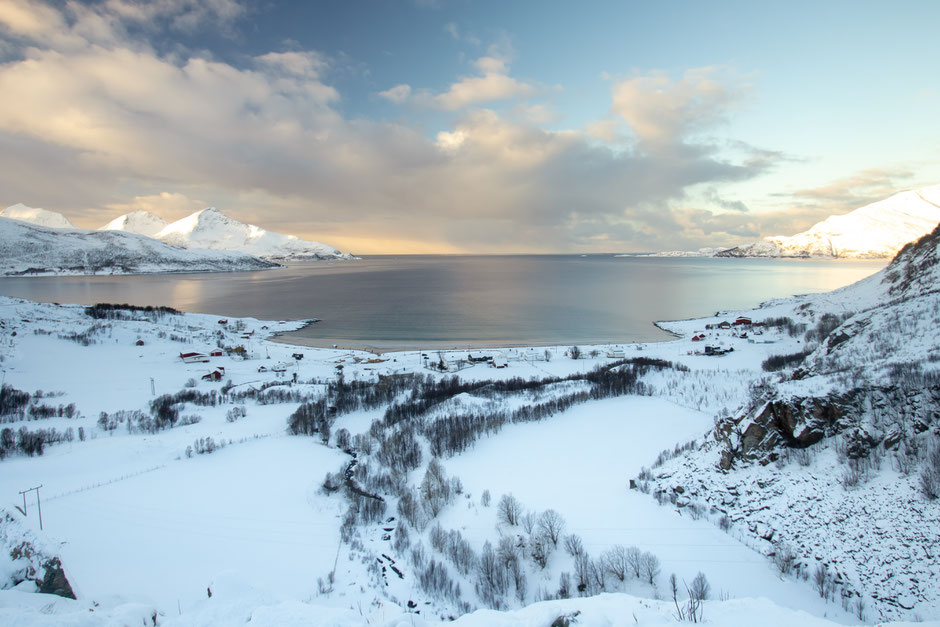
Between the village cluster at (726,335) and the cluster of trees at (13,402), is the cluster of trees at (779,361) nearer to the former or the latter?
the village cluster at (726,335)

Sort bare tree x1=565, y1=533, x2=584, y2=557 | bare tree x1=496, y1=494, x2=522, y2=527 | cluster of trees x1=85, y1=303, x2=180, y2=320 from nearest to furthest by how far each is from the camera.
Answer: bare tree x1=565, y1=533, x2=584, y2=557 < bare tree x1=496, y1=494, x2=522, y2=527 < cluster of trees x1=85, y1=303, x2=180, y2=320

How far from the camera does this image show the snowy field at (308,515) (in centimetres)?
650

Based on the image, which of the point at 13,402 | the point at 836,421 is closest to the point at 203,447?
the point at 13,402

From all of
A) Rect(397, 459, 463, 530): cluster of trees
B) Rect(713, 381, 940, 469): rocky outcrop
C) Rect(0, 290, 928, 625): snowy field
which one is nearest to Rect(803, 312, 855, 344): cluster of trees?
Rect(0, 290, 928, 625): snowy field

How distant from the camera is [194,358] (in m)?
42.9

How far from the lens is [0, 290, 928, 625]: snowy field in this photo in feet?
21.3

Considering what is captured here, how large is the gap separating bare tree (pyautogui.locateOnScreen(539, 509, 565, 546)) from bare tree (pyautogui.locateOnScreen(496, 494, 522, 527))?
793 millimetres

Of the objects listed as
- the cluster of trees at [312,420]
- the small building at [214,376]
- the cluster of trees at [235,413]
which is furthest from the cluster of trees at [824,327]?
the small building at [214,376]

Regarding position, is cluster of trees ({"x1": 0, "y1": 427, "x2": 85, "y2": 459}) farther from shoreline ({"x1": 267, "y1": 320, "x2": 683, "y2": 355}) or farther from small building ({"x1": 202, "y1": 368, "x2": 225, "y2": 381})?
shoreline ({"x1": 267, "y1": 320, "x2": 683, "y2": 355})

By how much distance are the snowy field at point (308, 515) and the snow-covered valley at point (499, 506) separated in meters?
0.08

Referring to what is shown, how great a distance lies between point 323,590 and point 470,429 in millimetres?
11518

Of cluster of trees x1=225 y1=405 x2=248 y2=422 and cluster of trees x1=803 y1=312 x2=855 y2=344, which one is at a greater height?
cluster of trees x1=803 y1=312 x2=855 y2=344

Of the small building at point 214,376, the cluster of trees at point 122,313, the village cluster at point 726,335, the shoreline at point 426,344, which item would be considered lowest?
the small building at point 214,376

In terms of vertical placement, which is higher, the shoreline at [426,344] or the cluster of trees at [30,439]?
the shoreline at [426,344]
